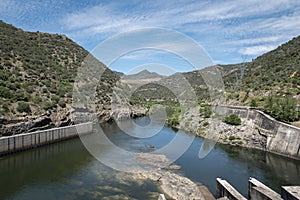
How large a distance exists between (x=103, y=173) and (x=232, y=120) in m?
20.4

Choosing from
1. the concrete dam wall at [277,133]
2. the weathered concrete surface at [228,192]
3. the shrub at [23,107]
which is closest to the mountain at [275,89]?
the concrete dam wall at [277,133]

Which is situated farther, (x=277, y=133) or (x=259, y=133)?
(x=259, y=133)

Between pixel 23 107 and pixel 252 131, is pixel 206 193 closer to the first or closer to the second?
pixel 252 131

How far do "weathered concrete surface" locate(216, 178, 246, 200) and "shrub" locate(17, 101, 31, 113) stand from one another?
24.6m

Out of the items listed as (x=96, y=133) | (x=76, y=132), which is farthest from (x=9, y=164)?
(x=96, y=133)

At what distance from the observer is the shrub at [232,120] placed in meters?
33.8

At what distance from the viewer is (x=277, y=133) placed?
26.9m

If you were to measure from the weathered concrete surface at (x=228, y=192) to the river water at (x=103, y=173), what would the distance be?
1.62m

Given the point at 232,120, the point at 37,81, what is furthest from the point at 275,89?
the point at 37,81

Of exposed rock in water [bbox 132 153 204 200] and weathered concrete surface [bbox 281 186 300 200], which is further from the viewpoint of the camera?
exposed rock in water [bbox 132 153 204 200]

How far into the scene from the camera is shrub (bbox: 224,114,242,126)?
111 ft

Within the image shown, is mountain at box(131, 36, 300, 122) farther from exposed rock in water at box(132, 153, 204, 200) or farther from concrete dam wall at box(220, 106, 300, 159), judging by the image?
exposed rock in water at box(132, 153, 204, 200)

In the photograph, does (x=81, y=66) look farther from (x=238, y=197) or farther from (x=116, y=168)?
(x=238, y=197)

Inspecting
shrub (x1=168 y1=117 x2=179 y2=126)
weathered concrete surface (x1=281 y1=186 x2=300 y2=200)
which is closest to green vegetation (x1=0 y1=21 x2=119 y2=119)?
shrub (x1=168 y1=117 x2=179 y2=126)
